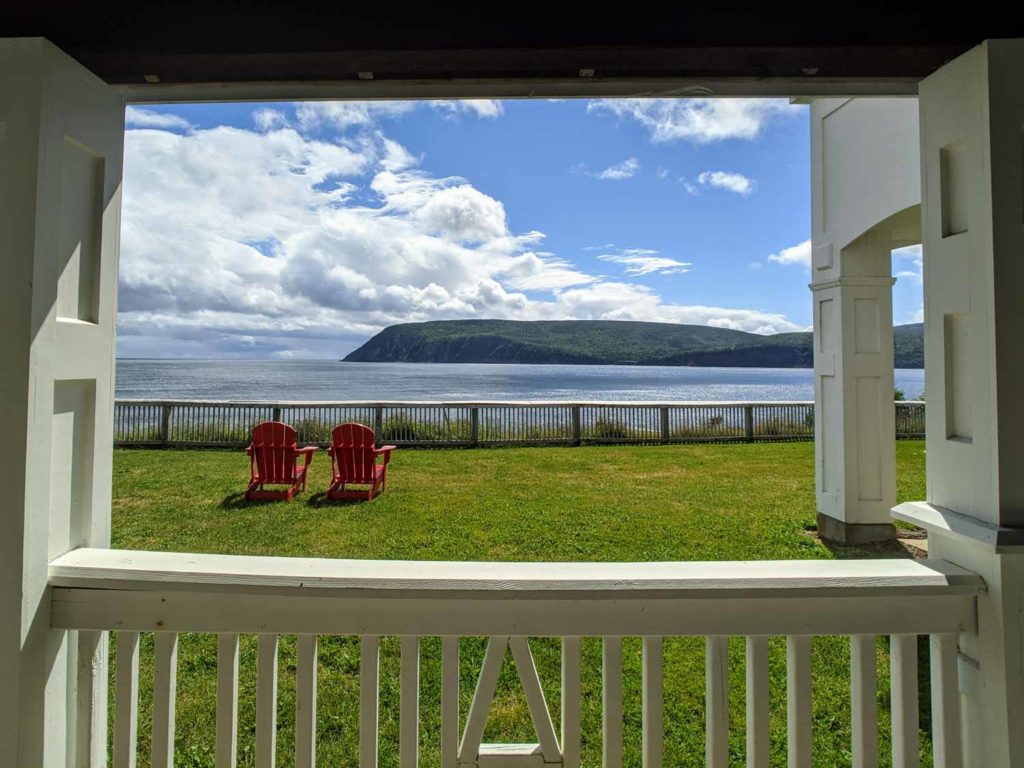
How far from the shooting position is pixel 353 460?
6473mm

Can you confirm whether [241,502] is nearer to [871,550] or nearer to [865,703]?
[865,703]

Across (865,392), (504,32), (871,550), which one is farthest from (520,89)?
(871,550)

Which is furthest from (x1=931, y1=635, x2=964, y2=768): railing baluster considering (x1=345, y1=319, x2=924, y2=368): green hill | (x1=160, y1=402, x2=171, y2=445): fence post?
(x1=345, y1=319, x2=924, y2=368): green hill

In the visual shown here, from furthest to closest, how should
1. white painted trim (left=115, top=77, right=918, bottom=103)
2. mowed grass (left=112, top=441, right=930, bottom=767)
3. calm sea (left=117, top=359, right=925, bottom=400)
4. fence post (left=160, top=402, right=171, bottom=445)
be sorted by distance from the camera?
1. calm sea (left=117, top=359, right=925, bottom=400)
2. fence post (left=160, top=402, right=171, bottom=445)
3. mowed grass (left=112, top=441, right=930, bottom=767)
4. white painted trim (left=115, top=77, right=918, bottom=103)

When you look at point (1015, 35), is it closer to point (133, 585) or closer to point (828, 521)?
point (133, 585)

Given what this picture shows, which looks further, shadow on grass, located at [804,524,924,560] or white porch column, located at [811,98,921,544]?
white porch column, located at [811,98,921,544]

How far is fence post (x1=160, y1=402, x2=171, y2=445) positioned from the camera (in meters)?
9.84

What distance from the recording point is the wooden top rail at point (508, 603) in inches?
42.8

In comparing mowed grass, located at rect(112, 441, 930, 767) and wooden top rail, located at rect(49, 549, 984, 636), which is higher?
wooden top rail, located at rect(49, 549, 984, 636)

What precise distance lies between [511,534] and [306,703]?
4000 millimetres

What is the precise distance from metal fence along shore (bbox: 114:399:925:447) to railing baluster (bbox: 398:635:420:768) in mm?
9278

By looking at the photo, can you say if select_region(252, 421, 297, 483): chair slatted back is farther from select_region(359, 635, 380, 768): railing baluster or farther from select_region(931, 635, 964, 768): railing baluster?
select_region(931, 635, 964, 768): railing baluster

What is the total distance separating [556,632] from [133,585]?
92 centimetres

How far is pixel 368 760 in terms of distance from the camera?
3.67 feet
